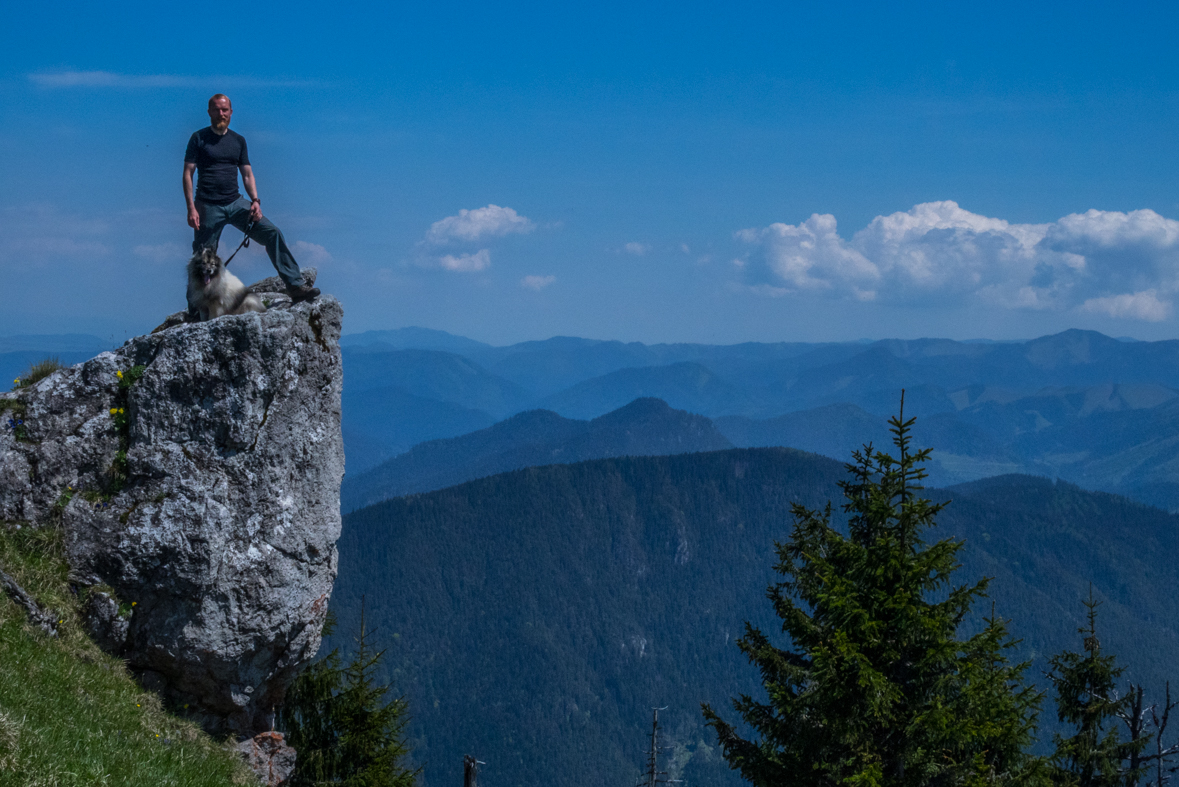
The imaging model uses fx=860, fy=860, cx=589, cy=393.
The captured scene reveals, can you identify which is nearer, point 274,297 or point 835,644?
point 835,644

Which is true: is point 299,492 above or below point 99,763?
above

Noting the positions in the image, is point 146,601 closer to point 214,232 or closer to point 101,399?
point 101,399

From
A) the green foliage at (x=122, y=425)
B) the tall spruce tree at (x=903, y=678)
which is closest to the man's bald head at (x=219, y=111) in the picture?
the green foliage at (x=122, y=425)

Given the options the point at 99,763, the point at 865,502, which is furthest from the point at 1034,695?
the point at 99,763

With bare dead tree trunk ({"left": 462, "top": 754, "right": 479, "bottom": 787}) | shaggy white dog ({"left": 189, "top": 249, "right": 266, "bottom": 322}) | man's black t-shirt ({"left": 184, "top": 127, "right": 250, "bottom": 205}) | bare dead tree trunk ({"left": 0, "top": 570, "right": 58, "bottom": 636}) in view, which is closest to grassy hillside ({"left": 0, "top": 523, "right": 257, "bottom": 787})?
bare dead tree trunk ({"left": 0, "top": 570, "right": 58, "bottom": 636})

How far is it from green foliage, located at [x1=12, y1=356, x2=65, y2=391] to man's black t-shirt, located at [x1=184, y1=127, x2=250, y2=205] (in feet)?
13.4

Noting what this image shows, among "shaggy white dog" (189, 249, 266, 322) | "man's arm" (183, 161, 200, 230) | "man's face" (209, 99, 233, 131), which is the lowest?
"shaggy white dog" (189, 249, 266, 322)

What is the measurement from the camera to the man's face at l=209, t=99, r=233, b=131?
1570 centimetres

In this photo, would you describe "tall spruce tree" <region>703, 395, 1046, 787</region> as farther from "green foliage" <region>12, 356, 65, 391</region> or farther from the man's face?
"green foliage" <region>12, 356, 65, 391</region>

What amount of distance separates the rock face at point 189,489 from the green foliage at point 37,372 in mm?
317

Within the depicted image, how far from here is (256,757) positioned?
53.7 ft

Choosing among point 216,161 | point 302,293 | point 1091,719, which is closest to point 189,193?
point 216,161

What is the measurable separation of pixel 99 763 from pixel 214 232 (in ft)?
33.0

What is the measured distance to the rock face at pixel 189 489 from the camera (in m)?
14.3
